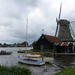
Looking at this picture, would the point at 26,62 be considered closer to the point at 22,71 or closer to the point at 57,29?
the point at 22,71

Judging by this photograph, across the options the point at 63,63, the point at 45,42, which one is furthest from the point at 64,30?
the point at 63,63

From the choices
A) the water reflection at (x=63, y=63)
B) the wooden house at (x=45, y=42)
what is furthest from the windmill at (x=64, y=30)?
the water reflection at (x=63, y=63)

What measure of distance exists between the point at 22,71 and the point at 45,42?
4128 centimetres

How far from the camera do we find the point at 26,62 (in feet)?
76.8

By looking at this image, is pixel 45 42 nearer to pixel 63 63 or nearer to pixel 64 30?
pixel 64 30

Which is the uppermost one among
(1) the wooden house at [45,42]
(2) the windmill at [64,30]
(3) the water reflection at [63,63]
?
(2) the windmill at [64,30]

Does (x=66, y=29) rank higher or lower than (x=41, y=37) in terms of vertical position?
higher

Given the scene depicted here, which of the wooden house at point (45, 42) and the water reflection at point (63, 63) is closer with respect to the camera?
the water reflection at point (63, 63)

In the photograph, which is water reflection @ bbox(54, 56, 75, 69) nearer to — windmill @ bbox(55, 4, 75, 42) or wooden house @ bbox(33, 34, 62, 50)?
wooden house @ bbox(33, 34, 62, 50)

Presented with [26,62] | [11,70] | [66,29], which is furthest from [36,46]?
[11,70]

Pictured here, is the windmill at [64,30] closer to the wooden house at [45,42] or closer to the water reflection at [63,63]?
the wooden house at [45,42]

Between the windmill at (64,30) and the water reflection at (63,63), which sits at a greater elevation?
the windmill at (64,30)

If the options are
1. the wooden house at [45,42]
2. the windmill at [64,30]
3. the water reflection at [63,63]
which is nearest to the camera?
the water reflection at [63,63]

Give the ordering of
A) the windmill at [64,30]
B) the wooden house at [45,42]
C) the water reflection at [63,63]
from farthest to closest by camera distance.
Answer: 1. the windmill at [64,30]
2. the wooden house at [45,42]
3. the water reflection at [63,63]
